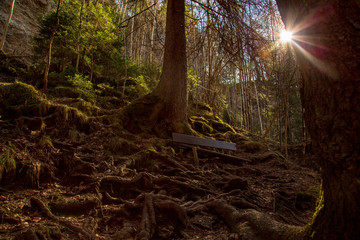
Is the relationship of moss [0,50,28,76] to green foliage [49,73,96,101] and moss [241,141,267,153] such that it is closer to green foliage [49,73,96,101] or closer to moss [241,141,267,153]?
green foliage [49,73,96,101]

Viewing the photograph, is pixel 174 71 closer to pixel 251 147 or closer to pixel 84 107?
pixel 84 107

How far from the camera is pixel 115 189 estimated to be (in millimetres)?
2822

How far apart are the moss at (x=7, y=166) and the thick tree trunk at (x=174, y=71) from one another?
3.44 m

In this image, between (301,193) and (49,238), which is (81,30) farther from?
(301,193)

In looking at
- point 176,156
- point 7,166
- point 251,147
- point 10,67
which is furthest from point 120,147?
point 10,67

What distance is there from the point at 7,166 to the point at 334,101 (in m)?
3.40

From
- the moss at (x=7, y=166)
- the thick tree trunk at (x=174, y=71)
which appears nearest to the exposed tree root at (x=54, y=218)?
the moss at (x=7, y=166)

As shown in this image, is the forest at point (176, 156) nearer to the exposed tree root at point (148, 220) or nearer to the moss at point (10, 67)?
the exposed tree root at point (148, 220)

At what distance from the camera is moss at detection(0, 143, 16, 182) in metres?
2.35

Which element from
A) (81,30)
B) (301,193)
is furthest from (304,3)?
(81,30)

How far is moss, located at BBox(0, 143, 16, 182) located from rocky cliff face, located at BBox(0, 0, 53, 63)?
42.2 feet

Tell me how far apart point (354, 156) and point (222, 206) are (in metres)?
1.71

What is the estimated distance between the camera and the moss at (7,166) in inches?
92.5

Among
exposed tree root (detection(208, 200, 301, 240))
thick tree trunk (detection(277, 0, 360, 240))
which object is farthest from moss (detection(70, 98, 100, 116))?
thick tree trunk (detection(277, 0, 360, 240))
